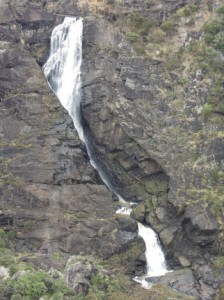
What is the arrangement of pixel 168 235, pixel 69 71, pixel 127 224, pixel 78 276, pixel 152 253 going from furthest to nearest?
pixel 69 71, pixel 168 235, pixel 127 224, pixel 152 253, pixel 78 276

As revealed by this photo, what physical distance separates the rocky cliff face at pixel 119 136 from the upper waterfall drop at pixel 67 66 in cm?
87

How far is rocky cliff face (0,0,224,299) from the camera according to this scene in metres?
41.7

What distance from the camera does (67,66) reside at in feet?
172

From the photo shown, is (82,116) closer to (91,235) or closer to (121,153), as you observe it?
(121,153)

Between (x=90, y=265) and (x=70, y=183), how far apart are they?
9326 millimetres

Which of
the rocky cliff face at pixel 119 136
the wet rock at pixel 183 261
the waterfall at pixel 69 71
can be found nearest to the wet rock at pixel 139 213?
the rocky cliff face at pixel 119 136

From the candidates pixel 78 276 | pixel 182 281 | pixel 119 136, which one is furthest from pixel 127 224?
pixel 119 136

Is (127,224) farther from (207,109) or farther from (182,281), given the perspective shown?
(207,109)

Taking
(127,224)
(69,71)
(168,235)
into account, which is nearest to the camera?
(127,224)

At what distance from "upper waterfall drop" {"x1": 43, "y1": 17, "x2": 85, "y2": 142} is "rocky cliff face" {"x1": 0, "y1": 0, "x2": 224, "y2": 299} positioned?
87 cm

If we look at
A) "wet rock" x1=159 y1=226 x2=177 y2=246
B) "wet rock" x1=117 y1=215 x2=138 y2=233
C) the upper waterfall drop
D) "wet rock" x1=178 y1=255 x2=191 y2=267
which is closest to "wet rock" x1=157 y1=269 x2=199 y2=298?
"wet rock" x1=178 y1=255 x2=191 y2=267

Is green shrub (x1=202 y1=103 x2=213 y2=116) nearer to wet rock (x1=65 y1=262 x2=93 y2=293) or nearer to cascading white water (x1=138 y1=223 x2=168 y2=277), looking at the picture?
cascading white water (x1=138 y1=223 x2=168 y2=277)

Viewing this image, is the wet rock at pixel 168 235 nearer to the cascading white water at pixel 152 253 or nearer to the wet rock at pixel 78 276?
the cascading white water at pixel 152 253

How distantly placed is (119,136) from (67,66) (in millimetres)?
9474
